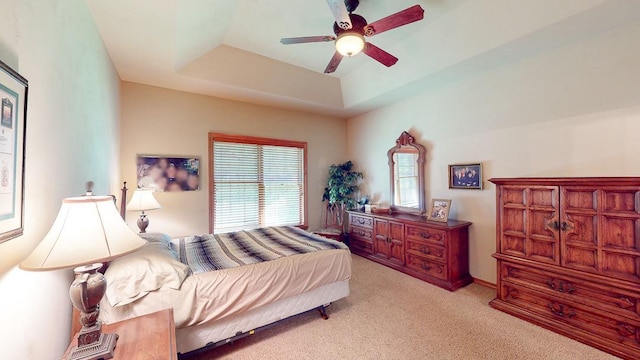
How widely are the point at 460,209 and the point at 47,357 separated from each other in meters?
3.97

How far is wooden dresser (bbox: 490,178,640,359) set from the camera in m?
1.97

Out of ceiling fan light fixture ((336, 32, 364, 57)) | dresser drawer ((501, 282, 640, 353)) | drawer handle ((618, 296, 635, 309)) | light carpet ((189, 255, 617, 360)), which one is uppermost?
ceiling fan light fixture ((336, 32, 364, 57))

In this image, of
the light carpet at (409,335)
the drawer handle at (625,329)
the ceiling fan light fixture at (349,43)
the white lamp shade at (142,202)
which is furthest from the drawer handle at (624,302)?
the white lamp shade at (142,202)

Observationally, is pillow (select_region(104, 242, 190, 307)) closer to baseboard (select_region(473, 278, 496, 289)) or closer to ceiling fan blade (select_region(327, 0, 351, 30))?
ceiling fan blade (select_region(327, 0, 351, 30))

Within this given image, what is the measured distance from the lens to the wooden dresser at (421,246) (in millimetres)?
3156

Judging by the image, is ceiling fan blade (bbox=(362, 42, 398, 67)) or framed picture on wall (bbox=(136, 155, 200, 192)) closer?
ceiling fan blade (bbox=(362, 42, 398, 67))

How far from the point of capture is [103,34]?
2.32m

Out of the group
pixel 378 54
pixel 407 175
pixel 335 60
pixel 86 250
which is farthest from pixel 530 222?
pixel 86 250

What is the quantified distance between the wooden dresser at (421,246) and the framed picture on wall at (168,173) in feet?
Answer: 9.11

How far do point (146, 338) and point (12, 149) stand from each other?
3.33 ft

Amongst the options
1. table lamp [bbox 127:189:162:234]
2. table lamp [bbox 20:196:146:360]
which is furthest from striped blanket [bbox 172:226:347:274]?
table lamp [bbox 20:196:146:360]

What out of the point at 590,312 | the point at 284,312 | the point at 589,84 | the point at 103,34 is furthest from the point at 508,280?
the point at 103,34

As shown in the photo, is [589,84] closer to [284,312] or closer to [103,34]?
[284,312]

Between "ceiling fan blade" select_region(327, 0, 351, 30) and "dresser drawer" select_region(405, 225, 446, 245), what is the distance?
2.57m
